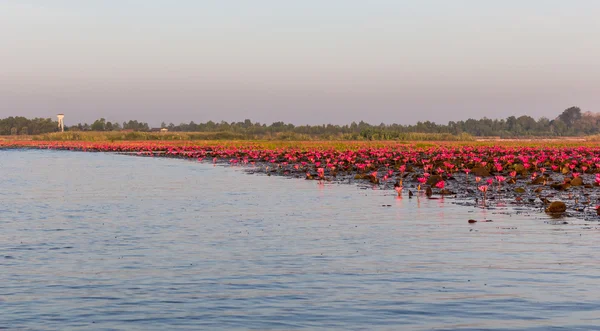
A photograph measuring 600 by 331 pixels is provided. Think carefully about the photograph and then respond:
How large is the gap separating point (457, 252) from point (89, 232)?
A: 7.86m

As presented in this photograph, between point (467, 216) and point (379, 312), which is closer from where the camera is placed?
point (379, 312)

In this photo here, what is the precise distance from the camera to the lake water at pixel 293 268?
9.88m

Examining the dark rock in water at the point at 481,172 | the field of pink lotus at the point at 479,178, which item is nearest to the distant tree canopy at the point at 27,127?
the field of pink lotus at the point at 479,178

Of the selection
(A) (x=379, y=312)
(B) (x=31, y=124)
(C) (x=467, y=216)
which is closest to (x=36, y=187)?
(C) (x=467, y=216)

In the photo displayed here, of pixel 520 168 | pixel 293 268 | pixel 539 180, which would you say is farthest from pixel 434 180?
pixel 293 268

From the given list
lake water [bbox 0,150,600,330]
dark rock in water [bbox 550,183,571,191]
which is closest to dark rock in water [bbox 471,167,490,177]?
dark rock in water [bbox 550,183,571,191]

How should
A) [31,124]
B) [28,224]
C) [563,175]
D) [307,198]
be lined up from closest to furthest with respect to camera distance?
[28,224] < [307,198] < [563,175] < [31,124]

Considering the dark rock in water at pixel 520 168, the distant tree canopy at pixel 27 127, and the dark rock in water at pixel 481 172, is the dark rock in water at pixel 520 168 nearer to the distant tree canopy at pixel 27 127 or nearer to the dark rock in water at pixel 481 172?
the dark rock in water at pixel 481 172

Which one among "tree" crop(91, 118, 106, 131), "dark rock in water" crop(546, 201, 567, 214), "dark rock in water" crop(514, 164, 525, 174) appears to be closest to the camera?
"dark rock in water" crop(546, 201, 567, 214)

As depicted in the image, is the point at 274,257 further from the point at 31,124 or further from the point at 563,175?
the point at 31,124

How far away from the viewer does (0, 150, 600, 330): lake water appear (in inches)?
389

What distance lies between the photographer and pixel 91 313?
33.0 feet

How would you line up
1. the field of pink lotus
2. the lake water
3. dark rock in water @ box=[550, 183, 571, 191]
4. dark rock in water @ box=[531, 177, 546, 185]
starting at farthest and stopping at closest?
dark rock in water @ box=[531, 177, 546, 185] → dark rock in water @ box=[550, 183, 571, 191] → the field of pink lotus → the lake water

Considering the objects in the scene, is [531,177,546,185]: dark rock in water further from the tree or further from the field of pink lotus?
the tree
